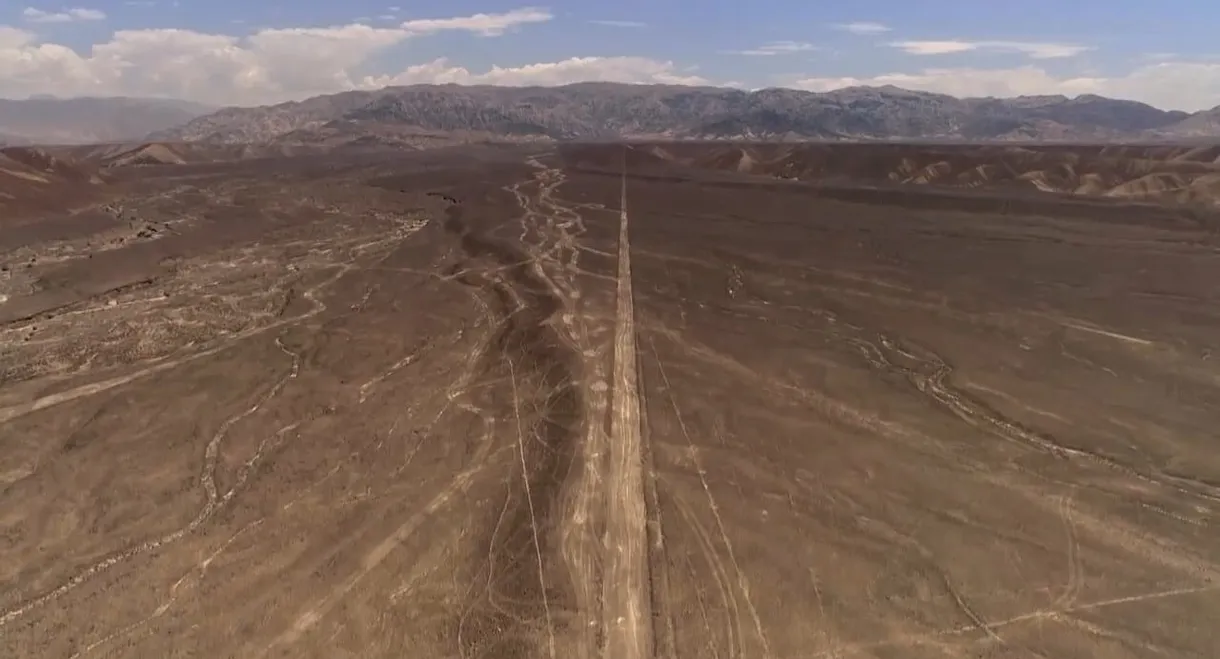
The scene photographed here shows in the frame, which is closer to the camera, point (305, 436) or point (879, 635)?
point (879, 635)

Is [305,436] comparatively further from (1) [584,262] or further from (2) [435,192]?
(2) [435,192]

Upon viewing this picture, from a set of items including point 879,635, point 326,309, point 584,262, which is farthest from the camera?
point 584,262

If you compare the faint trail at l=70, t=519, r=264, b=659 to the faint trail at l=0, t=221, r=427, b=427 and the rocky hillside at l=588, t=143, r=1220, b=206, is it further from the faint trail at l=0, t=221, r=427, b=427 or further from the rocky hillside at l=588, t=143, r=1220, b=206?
the rocky hillside at l=588, t=143, r=1220, b=206

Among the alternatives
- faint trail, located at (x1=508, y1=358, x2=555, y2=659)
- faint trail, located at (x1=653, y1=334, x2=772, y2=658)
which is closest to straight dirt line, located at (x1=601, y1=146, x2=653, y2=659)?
faint trail, located at (x1=508, y1=358, x2=555, y2=659)

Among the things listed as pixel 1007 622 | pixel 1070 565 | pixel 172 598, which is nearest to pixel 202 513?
pixel 172 598

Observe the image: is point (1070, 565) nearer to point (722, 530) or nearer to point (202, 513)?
point (722, 530)

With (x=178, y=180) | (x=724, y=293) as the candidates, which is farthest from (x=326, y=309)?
(x=178, y=180)
